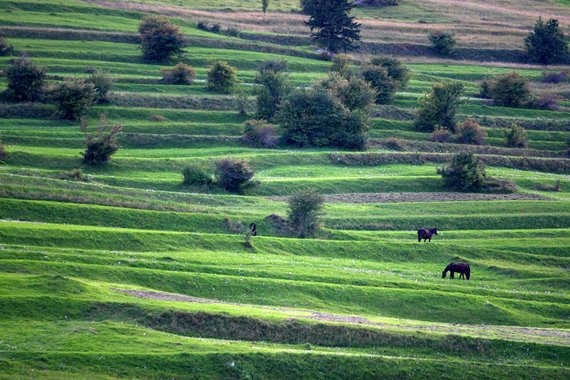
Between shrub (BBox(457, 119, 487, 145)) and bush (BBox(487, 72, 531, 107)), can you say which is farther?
bush (BBox(487, 72, 531, 107))

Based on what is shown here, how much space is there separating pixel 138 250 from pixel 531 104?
7331 cm

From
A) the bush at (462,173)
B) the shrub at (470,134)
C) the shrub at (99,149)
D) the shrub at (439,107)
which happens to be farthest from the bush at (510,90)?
the shrub at (99,149)

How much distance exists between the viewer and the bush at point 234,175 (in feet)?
246

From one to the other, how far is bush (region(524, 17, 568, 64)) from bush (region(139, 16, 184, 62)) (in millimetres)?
Answer: 55359

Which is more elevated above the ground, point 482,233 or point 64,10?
point 64,10

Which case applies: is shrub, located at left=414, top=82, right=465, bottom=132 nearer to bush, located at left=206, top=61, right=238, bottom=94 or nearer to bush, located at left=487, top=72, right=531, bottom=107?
bush, located at left=487, top=72, right=531, bottom=107

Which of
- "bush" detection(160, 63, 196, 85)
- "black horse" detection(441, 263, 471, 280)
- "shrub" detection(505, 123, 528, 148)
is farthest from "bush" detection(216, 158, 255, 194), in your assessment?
"shrub" detection(505, 123, 528, 148)

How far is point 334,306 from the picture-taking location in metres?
50.1

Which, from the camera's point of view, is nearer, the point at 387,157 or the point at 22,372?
the point at 22,372

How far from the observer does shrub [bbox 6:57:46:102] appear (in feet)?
292

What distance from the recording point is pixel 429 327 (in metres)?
47.1

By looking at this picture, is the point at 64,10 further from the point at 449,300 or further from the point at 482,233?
the point at 449,300

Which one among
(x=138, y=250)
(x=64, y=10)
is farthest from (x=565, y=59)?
(x=138, y=250)

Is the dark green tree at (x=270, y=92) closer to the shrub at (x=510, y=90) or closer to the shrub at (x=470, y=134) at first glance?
the shrub at (x=470, y=134)
